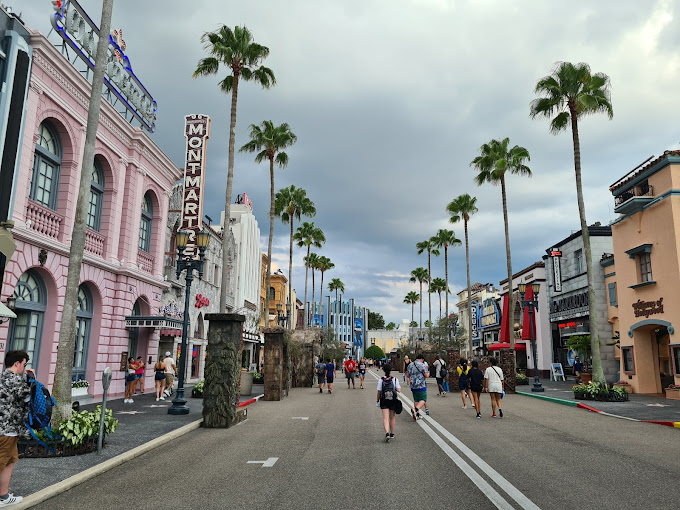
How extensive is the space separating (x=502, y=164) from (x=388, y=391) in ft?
78.5

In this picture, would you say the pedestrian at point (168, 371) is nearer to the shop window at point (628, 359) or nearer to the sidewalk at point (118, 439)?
the sidewalk at point (118, 439)

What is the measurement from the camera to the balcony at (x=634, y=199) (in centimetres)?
2286

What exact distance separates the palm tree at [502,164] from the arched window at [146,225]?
66.9ft

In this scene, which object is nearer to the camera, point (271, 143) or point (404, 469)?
point (404, 469)

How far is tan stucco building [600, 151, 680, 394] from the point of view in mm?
21500

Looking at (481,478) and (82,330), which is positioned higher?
(82,330)

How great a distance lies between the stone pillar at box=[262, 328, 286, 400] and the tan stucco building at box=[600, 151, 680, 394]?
1672cm

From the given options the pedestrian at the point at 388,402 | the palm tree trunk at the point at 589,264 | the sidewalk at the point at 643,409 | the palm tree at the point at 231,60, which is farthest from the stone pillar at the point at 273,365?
the palm tree trunk at the point at 589,264

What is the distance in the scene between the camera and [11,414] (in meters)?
5.58

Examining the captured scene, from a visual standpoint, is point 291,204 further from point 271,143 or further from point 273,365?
point 273,365

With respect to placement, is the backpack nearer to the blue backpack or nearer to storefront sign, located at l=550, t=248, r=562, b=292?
the blue backpack

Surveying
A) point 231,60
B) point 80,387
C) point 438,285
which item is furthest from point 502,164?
point 438,285

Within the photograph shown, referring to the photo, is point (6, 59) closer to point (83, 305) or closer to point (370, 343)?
point (83, 305)

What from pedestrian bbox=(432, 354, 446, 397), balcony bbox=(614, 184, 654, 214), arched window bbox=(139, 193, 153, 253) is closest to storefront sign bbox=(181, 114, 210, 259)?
arched window bbox=(139, 193, 153, 253)
